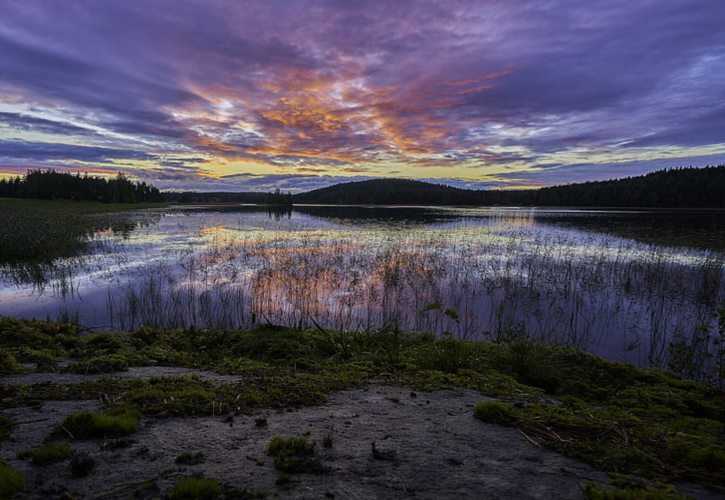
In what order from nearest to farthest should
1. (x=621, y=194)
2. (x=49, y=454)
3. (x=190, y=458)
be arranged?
(x=49, y=454)
(x=190, y=458)
(x=621, y=194)

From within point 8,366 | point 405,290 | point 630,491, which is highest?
point 630,491

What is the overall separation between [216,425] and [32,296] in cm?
1416

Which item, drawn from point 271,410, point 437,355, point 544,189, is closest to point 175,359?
point 271,410

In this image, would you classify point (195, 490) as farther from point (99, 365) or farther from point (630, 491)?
point (99, 365)

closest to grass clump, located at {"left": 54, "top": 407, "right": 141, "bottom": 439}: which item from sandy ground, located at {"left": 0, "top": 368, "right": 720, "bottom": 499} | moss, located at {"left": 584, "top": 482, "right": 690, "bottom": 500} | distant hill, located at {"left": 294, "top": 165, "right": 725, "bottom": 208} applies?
sandy ground, located at {"left": 0, "top": 368, "right": 720, "bottom": 499}

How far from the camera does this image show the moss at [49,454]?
10.4 feet

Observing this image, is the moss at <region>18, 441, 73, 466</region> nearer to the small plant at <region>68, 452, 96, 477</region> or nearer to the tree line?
the small plant at <region>68, 452, 96, 477</region>

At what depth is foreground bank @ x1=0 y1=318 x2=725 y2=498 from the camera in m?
3.09

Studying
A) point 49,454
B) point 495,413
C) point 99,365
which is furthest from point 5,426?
point 495,413

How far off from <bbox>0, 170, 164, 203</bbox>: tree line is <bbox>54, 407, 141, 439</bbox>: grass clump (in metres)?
136

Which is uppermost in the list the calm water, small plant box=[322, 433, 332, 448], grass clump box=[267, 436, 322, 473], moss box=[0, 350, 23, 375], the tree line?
the tree line

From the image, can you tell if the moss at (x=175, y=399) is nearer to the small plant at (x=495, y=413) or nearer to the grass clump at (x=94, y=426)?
the grass clump at (x=94, y=426)

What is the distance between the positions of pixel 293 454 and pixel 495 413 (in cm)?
255

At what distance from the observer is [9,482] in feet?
9.09
